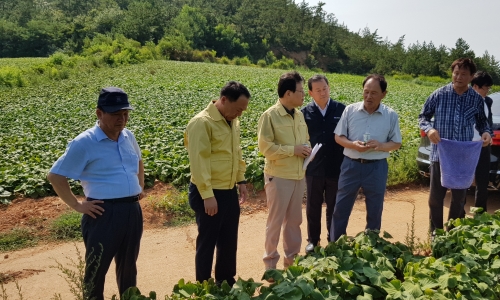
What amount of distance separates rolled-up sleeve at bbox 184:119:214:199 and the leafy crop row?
73 cm

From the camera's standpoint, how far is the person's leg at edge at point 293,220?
400 cm

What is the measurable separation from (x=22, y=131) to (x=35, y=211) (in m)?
7.00

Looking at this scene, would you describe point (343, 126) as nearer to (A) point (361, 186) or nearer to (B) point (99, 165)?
(A) point (361, 186)

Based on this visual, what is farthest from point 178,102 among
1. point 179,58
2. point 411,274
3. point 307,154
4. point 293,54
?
point 293,54

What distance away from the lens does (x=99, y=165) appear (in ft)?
9.12

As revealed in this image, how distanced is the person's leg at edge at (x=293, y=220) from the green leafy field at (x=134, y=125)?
8.67 ft

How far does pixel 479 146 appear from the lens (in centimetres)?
429

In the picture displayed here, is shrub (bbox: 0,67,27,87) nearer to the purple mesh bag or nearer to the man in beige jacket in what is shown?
the man in beige jacket

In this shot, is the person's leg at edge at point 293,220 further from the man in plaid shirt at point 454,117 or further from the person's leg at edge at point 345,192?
the man in plaid shirt at point 454,117

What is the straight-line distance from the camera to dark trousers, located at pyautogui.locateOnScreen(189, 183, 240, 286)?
3.41 metres

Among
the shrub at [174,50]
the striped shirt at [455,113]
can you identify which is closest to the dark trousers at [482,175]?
the striped shirt at [455,113]

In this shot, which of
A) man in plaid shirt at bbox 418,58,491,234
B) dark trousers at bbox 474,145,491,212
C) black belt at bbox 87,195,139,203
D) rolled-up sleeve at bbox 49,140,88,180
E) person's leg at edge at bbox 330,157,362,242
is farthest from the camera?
dark trousers at bbox 474,145,491,212

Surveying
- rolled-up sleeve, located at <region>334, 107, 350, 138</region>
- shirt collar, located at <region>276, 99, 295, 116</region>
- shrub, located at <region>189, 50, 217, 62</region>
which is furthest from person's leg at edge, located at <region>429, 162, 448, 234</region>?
shrub, located at <region>189, 50, 217, 62</region>

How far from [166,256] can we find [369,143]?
2545 mm
